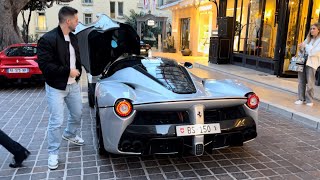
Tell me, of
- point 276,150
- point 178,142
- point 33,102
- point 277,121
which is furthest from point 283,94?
point 33,102

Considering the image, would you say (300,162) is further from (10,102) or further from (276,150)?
(10,102)

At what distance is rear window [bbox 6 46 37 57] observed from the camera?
26.1ft

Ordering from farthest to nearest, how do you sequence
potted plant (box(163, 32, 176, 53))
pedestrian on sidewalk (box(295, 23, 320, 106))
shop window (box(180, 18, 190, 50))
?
potted plant (box(163, 32, 176, 53)) → shop window (box(180, 18, 190, 50)) → pedestrian on sidewalk (box(295, 23, 320, 106))

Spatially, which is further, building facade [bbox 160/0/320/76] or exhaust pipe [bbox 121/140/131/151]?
building facade [bbox 160/0/320/76]

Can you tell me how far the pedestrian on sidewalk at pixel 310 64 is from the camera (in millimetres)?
5789

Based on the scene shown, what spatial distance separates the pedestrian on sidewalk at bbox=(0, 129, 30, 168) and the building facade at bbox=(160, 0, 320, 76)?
8026mm

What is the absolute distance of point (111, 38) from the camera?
206 inches

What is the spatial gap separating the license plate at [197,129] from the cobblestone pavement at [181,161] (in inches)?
21.0

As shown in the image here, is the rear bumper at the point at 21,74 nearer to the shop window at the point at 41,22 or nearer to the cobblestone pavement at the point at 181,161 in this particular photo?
the cobblestone pavement at the point at 181,161

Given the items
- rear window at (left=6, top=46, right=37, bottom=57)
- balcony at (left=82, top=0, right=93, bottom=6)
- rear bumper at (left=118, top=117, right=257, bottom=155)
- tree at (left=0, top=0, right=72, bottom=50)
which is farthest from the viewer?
balcony at (left=82, top=0, right=93, bottom=6)

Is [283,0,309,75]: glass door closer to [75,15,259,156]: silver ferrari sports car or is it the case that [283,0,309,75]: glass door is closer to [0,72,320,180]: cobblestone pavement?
[0,72,320,180]: cobblestone pavement

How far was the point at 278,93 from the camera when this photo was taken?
739 centimetres

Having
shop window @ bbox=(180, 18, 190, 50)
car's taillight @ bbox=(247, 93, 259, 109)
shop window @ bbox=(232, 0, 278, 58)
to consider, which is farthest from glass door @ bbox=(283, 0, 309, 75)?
shop window @ bbox=(180, 18, 190, 50)

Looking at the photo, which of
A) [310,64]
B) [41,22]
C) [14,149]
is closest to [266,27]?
[310,64]
